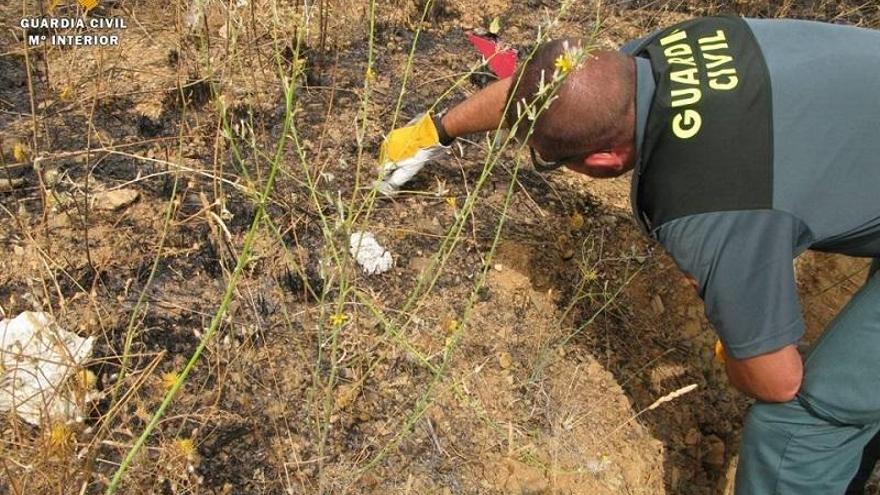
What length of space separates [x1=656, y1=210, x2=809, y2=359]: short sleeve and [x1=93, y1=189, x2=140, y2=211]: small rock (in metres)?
1.34

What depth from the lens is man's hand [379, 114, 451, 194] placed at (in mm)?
2062

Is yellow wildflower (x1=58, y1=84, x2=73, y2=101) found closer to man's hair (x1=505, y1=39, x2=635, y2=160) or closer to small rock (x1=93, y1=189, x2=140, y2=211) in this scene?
small rock (x1=93, y1=189, x2=140, y2=211)

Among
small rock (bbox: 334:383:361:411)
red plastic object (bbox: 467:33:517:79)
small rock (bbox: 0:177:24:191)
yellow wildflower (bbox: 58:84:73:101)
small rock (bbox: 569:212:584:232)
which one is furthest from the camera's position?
red plastic object (bbox: 467:33:517:79)

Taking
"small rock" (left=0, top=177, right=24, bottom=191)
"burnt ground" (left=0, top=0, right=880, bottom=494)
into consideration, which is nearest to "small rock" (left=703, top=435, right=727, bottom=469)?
"burnt ground" (left=0, top=0, right=880, bottom=494)

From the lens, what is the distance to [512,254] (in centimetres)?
224

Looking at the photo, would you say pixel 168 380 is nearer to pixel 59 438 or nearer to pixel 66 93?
pixel 59 438

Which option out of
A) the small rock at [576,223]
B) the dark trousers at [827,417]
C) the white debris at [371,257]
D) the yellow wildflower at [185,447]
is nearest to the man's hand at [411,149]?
the white debris at [371,257]

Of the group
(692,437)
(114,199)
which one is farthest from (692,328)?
(114,199)

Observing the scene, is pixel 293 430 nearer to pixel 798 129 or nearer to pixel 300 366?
pixel 300 366

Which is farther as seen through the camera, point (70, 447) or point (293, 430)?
point (293, 430)

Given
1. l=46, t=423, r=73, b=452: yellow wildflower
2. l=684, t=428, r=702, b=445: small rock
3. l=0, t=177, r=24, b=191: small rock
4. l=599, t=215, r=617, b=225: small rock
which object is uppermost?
l=0, t=177, r=24, b=191: small rock

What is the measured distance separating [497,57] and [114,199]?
51.4 inches

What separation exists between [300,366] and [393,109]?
3.12 ft

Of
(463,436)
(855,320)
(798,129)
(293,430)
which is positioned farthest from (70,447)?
(855,320)
